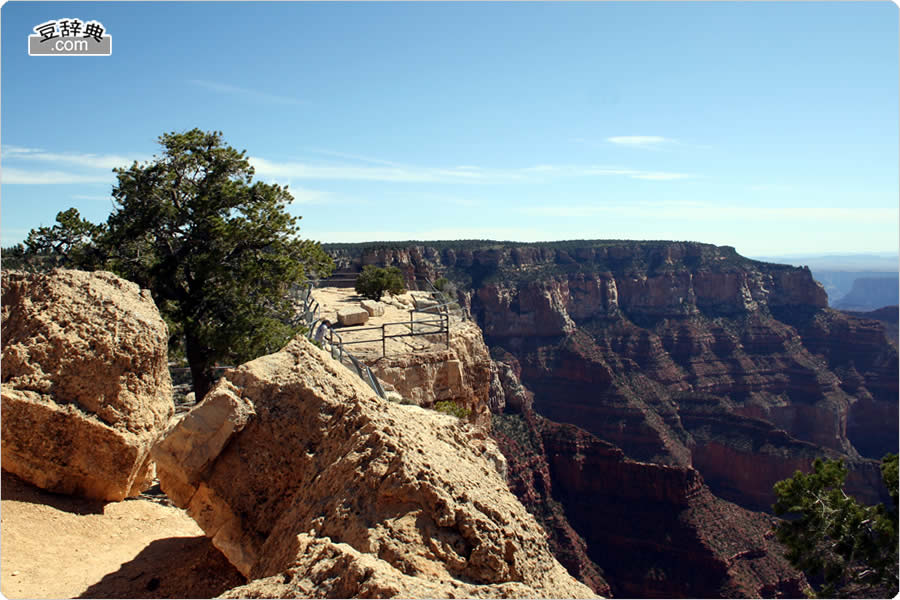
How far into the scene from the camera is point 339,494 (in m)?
5.11

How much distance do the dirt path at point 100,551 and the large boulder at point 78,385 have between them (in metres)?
0.32

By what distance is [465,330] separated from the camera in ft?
70.1

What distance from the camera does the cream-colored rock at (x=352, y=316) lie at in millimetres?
19938

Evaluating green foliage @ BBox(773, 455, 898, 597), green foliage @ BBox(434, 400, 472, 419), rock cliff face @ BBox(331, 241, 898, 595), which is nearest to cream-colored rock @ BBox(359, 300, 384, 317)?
green foliage @ BBox(434, 400, 472, 419)

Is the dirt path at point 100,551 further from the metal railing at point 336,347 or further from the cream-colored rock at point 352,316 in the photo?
the cream-colored rock at point 352,316

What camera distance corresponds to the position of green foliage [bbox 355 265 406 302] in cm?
2791

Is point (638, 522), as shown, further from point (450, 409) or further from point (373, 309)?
point (450, 409)

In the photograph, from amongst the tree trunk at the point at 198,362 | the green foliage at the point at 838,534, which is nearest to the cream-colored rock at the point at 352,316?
the tree trunk at the point at 198,362

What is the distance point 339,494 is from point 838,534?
37.0 feet

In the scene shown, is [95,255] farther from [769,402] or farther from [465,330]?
[769,402]

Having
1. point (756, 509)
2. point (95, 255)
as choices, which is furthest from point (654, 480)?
point (95, 255)

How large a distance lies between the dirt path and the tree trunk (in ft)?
20.9

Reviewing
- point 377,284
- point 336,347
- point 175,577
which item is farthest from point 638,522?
point 175,577

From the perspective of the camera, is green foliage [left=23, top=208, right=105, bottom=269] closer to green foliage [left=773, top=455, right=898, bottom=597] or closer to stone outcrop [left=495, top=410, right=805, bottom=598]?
green foliage [left=773, top=455, right=898, bottom=597]
